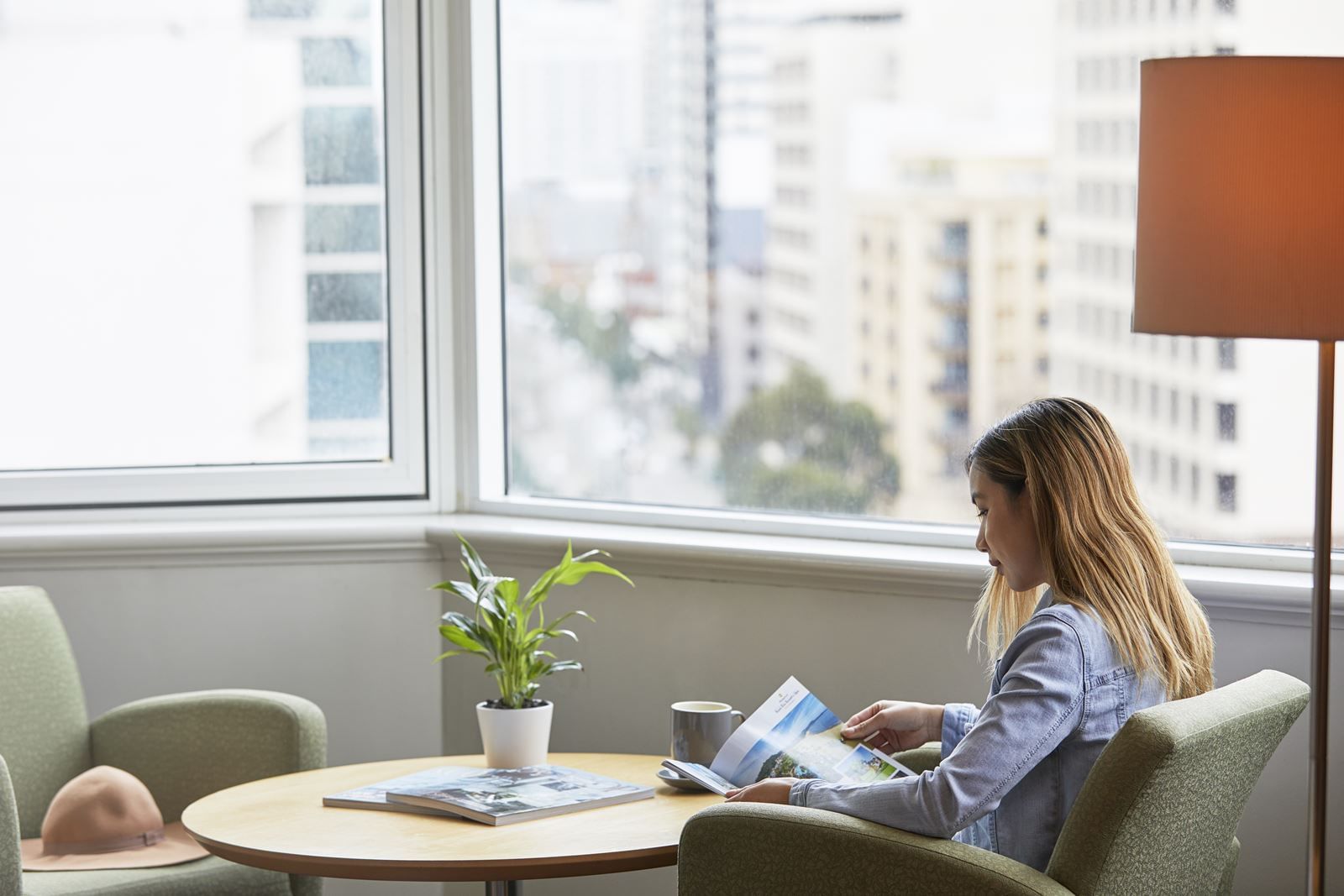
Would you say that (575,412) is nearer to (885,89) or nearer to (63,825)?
(885,89)

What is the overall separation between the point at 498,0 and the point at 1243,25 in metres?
1.52

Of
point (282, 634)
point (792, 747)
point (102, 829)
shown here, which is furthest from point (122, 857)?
point (792, 747)

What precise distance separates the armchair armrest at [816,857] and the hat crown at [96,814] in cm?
104

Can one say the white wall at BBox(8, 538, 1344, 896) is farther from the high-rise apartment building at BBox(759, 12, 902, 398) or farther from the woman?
the woman

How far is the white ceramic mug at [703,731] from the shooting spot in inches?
88.4

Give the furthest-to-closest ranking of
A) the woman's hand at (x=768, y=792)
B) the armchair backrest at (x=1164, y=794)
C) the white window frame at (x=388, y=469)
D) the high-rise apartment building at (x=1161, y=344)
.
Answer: the white window frame at (x=388, y=469) → the high-rise apartment building at (x=1161, y=344) → the woman's hand at (x=768, y=792) → the armchair backrest at (x=1164, y=794)

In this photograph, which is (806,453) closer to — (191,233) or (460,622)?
(460,622)

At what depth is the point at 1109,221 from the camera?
2.72 meters

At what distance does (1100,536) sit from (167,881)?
A: 1.46 metres

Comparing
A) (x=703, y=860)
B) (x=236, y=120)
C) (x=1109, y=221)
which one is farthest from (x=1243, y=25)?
(x=236, y=120)

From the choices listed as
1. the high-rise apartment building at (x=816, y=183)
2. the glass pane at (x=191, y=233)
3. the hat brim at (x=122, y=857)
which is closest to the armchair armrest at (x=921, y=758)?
the high-rise apartment building at (x=816, y=183)

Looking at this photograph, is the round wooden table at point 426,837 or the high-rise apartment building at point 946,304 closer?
the round wooden table at point 426,837

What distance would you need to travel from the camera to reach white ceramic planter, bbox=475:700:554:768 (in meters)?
2.31

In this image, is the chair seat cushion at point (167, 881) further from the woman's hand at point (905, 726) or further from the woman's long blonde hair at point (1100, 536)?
the woman's long blonde hair at point (1100, 536)
